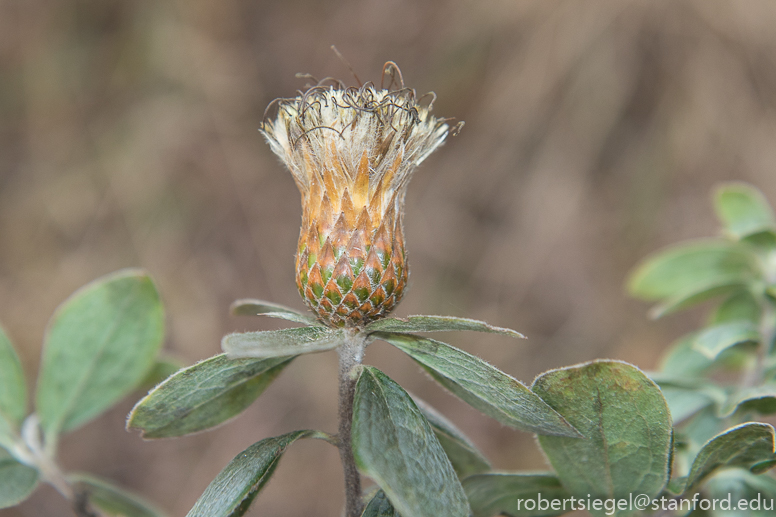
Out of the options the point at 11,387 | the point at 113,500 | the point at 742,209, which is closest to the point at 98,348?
the point at 11,387

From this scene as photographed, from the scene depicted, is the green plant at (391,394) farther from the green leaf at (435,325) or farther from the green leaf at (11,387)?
the green leaf at (11,387)

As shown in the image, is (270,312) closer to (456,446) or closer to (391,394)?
(391,394)

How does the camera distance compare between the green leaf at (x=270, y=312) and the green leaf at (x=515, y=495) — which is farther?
the green leaf at (x=515, y=495)

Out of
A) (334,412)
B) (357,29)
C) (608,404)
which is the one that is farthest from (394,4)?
(608,404)

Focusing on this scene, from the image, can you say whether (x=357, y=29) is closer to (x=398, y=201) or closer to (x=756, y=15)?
(x=756, y=15)

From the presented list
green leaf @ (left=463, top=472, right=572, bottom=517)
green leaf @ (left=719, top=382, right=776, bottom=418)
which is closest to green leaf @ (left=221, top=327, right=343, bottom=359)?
green leaf @ (left=463, top=472, right=572, bottom=517)

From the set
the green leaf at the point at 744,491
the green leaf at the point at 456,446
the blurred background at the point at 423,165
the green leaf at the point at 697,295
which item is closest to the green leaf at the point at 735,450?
the green leaf at the point at 744,491
